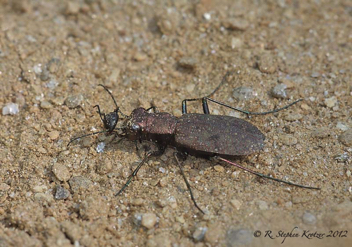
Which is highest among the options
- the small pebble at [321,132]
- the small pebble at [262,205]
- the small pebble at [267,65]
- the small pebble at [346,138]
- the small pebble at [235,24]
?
the small pebble at [235,24]

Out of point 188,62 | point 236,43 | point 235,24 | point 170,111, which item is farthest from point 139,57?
point 235,24

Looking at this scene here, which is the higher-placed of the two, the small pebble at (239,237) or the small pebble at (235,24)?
the small pebble at (235,24)

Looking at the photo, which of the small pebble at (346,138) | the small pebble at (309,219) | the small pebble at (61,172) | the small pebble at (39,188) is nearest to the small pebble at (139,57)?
the small pebble at (61,172)

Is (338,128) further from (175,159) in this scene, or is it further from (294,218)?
(175,159)

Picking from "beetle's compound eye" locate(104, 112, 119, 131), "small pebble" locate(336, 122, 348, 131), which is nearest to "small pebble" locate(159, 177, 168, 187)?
"beetle's compound eye" locate(104, 112, 119, 131)

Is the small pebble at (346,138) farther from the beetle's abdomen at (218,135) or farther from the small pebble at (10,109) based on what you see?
the small pebble at (10,109)

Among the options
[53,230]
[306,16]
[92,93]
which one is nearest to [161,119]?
[92,93]

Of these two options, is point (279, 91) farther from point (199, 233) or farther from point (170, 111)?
point (199, 233)
